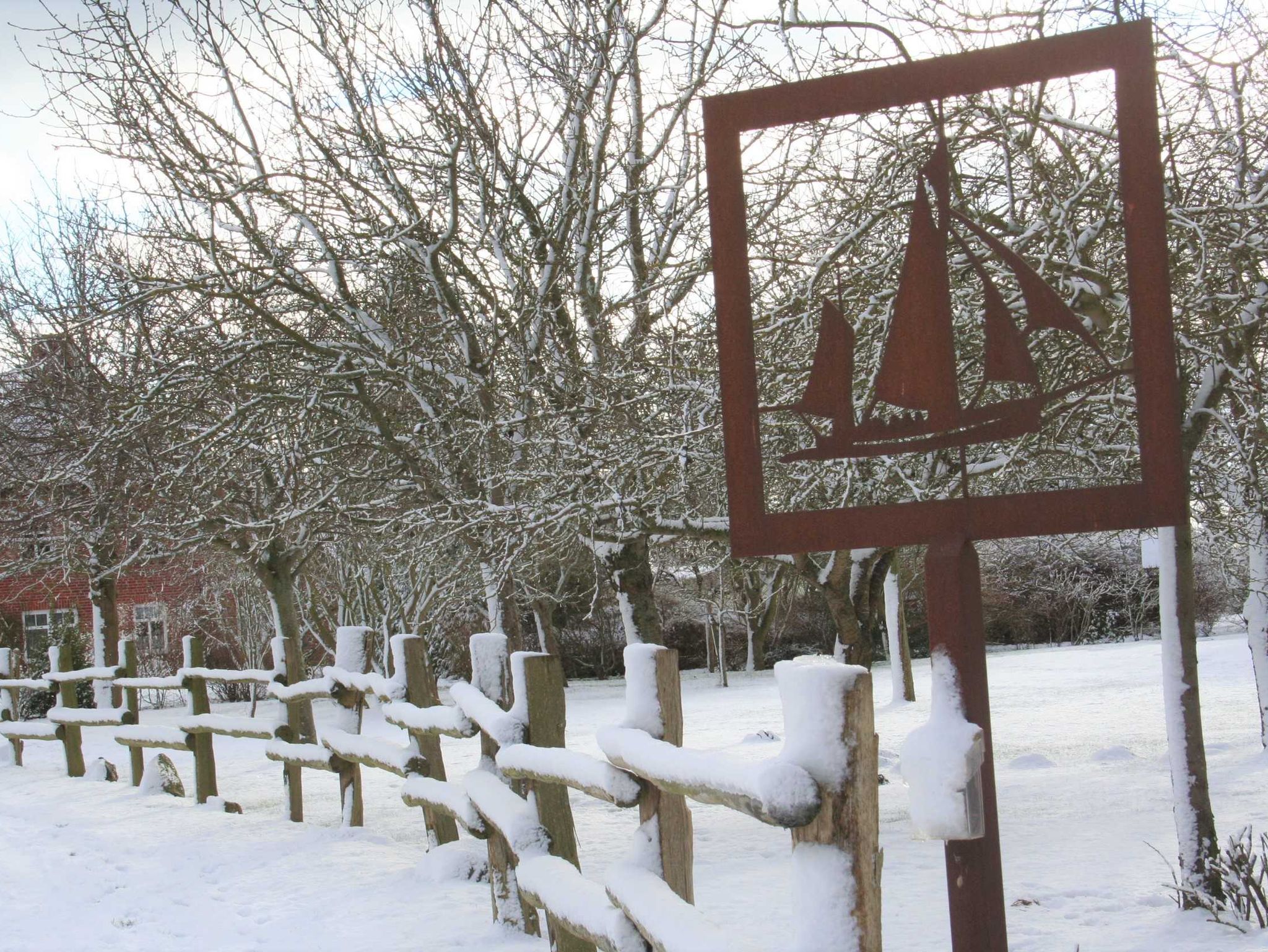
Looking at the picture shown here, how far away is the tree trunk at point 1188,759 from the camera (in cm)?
541

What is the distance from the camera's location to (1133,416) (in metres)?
5.49

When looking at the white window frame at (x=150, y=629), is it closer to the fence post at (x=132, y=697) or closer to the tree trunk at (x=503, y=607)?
the fence post at (x=132, y=697)

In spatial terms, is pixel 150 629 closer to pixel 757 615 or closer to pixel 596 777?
pixel 757 615

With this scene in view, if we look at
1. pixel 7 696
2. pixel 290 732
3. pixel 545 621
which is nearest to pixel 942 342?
pixel 290 732

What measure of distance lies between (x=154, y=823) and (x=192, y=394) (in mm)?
3416

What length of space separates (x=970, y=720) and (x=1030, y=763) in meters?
10.2

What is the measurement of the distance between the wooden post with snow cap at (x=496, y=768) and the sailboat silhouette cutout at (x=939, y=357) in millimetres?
3002

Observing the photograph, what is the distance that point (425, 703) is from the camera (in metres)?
6.57

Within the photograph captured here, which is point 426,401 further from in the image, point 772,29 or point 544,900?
point 544,900

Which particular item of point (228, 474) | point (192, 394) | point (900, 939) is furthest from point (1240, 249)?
point (228, 474)

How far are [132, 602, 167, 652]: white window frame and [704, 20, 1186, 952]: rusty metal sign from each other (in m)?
24.5

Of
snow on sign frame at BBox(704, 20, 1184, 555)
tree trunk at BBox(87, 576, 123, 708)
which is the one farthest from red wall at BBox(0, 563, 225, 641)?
snow on sign frame at BBox(704, 20, 1184, 555)

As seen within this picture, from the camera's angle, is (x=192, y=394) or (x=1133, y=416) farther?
(x=192, y=394)

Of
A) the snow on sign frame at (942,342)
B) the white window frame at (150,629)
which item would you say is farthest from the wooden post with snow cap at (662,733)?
the white window frame at (150,629)
